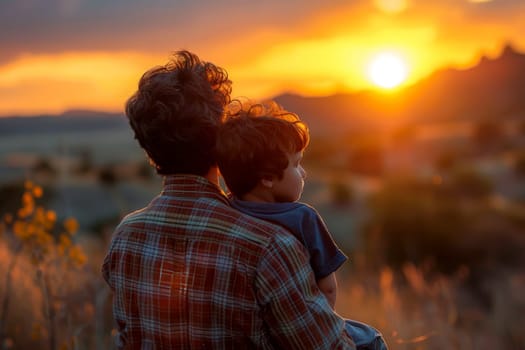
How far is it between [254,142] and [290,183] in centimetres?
23

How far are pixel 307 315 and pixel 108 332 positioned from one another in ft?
12.0

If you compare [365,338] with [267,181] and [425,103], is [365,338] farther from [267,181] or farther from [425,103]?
[425,103]

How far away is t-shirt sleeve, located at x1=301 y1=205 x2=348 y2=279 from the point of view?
6.53 feet

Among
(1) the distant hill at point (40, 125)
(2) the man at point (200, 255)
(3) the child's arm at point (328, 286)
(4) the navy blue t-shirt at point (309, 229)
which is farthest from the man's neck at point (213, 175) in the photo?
(1) the distant hill at point (40, 125)

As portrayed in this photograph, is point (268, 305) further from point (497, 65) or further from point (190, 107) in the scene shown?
point (497, 65)

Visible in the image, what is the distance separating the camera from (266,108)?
2098 mm

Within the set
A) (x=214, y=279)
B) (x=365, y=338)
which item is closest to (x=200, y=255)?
(x=214, y=279)

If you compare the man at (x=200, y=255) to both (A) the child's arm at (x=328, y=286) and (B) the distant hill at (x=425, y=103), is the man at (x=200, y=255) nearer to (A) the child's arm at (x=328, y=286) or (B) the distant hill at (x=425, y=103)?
(A) the child's arm at (x=328, y=286)

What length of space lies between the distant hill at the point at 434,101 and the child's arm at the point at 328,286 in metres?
88.0

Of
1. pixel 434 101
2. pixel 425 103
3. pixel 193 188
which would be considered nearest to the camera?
pixel 193 188

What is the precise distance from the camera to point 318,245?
199cm

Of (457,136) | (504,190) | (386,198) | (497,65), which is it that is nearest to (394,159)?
(457,136)

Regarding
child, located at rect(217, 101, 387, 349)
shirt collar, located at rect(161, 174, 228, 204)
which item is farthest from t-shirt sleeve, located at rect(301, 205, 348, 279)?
shirt collar, located at rect(161, 174, 228, 204)

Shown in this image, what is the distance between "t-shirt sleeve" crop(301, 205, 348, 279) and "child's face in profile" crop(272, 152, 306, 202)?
0.48ft
